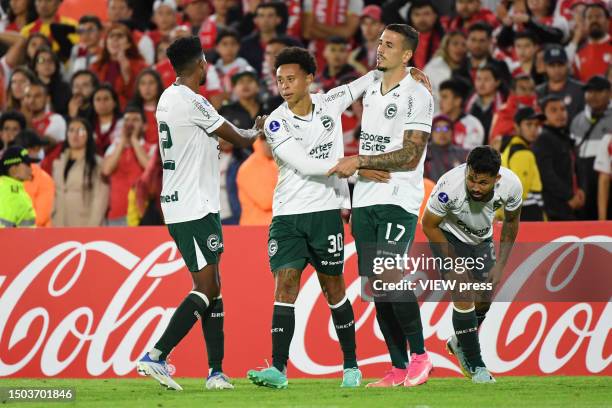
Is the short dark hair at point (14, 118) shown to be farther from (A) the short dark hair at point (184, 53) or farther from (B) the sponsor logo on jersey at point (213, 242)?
(B) the sponsor logo on jersey at point (213, 242)

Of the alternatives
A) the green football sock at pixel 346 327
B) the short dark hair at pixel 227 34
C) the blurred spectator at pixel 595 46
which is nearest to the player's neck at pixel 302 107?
the green football sock at pixel 346 327

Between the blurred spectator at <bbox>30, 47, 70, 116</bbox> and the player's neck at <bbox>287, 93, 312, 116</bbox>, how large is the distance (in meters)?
8.06

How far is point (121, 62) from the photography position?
16.3 metres

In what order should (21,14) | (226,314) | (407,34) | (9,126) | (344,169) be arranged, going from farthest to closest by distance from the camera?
(21,14), (9,126), (226,314), (407,34), (344,169)

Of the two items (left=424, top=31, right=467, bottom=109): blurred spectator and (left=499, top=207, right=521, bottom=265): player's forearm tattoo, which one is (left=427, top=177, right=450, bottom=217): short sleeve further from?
(left=424, top=31, right=467, bottom=109): blurred spectator

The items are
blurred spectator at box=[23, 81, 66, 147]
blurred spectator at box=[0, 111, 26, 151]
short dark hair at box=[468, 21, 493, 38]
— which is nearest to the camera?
blurred spectator at box=[0, 111, 26, 151]

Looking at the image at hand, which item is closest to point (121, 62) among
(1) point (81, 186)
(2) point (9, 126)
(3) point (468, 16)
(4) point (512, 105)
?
(2) point (9, 126)

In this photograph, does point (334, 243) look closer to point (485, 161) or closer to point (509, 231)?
point (485, 161)

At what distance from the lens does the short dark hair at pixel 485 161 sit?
8820 millimetres

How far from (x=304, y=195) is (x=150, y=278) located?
280 cm

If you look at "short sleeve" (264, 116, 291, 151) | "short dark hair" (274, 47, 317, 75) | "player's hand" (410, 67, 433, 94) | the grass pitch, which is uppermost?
"short dark hair" (274, 47, 317, 75)

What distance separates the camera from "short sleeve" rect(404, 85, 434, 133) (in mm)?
8789

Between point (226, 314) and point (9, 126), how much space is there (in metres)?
4.98

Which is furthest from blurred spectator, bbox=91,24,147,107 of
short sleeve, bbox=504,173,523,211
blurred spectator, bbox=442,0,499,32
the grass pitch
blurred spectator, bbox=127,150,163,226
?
short sleeve, bbox=504,173,523,211
